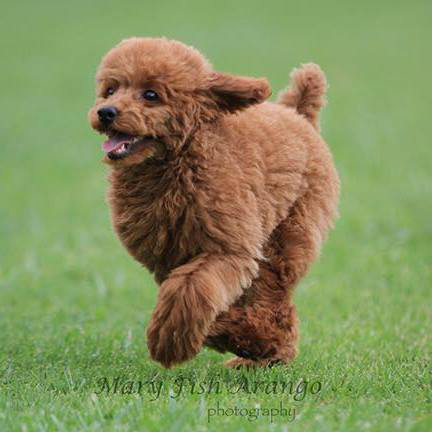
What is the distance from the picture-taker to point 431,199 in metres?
13.8

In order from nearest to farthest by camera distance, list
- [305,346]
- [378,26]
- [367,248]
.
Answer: [305,346] < [367,248] < [378,26]

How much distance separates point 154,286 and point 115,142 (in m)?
5.02

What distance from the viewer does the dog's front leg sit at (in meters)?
5.17

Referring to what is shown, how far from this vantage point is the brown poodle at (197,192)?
5238 millimetres

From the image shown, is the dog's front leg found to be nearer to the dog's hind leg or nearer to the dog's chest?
the dog's chest

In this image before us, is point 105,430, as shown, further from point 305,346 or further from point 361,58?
point 361,58

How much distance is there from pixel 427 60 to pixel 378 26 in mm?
5388

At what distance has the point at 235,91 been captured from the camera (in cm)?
550

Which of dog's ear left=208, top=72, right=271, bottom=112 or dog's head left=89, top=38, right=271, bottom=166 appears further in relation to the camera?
dog's ear left=208, top=72, right=271, bottom=112

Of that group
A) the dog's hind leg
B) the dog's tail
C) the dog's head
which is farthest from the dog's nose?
the dog's tail

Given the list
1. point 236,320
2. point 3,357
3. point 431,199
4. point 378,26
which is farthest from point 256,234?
point 378,26

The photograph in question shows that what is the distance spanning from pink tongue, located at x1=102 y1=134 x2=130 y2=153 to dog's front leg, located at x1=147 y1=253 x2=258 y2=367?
2.42 ft

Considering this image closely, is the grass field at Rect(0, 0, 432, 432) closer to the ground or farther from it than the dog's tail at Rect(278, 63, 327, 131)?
closer to the ground

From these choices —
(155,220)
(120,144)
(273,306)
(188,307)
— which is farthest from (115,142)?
(273,306)
